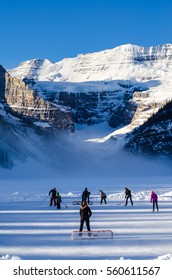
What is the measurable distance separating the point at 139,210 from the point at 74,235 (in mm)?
12645

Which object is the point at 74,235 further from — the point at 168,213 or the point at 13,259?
the point at 168,213

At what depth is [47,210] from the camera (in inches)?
1352

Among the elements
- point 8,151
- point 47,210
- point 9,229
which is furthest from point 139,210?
point 8,151

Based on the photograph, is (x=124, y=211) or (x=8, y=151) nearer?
(x=124, y=211)

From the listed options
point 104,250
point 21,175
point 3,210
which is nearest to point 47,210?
point 3,210

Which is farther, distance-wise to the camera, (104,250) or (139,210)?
(139,210)

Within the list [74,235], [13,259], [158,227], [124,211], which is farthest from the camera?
[124,211]

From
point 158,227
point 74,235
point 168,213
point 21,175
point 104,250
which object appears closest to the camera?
point 104,250

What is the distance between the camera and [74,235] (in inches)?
850
